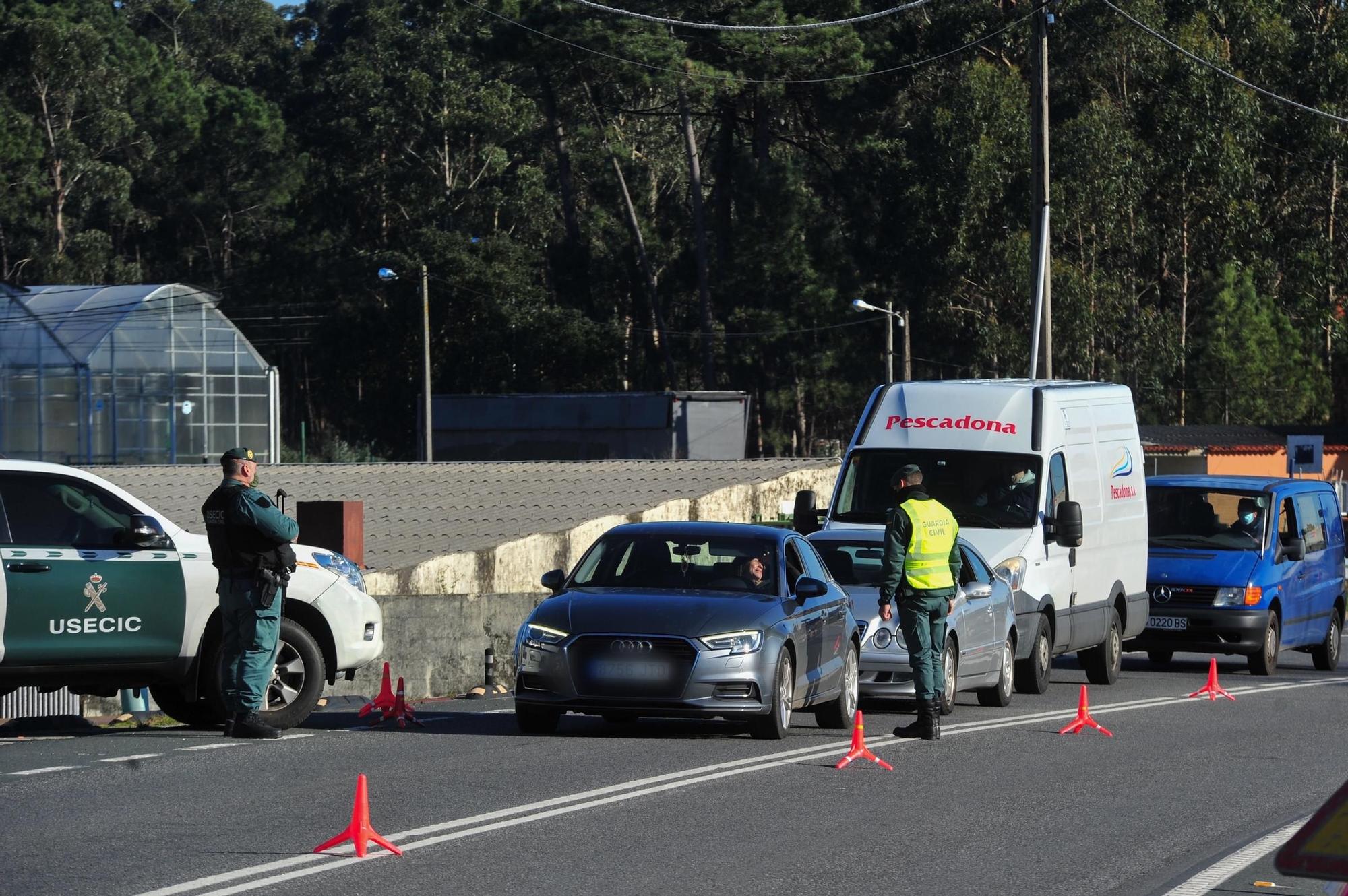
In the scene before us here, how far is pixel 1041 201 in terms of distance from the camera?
3186 centimetres

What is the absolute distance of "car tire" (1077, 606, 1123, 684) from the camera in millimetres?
19266

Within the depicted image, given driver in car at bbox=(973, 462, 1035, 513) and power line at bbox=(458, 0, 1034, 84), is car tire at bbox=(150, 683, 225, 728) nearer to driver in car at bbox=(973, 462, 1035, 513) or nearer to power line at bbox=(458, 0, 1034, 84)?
driver in car at bbox=(973, 462, 1035, 513)

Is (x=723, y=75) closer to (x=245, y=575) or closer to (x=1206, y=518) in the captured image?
(x=1206, y=518)

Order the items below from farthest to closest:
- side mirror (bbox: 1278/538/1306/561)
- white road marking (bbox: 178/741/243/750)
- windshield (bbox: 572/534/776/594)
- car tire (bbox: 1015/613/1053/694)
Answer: side mirror (bbox: 1278/538/1306/561) → car tire (bbox: 1015/613/1053/694) → windshield (bbox: 572/534/776/594) → white road marking (bbox: 178/741/243/750)

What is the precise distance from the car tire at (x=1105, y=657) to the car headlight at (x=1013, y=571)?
2.18m

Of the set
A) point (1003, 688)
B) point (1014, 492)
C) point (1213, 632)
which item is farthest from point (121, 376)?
point (1003, 688)

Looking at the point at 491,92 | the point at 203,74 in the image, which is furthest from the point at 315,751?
the point at 203,74

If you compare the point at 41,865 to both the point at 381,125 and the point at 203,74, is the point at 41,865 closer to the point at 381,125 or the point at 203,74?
the point at 381,125

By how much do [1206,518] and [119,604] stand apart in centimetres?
1336

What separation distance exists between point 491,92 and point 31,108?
1880 centimetres

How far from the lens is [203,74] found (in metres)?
98.6

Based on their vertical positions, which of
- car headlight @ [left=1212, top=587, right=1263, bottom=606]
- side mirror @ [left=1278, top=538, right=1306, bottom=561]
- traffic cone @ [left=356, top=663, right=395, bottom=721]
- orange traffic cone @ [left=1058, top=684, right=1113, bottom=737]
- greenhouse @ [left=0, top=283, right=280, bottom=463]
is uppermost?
greenhouse @ [left=0, top=283, right=280, bottom=463]

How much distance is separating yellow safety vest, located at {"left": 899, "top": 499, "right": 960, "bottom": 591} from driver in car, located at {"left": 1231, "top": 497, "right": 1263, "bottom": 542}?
889cm

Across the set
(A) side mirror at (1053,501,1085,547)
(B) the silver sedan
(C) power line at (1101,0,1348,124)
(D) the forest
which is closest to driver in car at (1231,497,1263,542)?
Result: (A) side mirror at (1053,501,1085,547)
